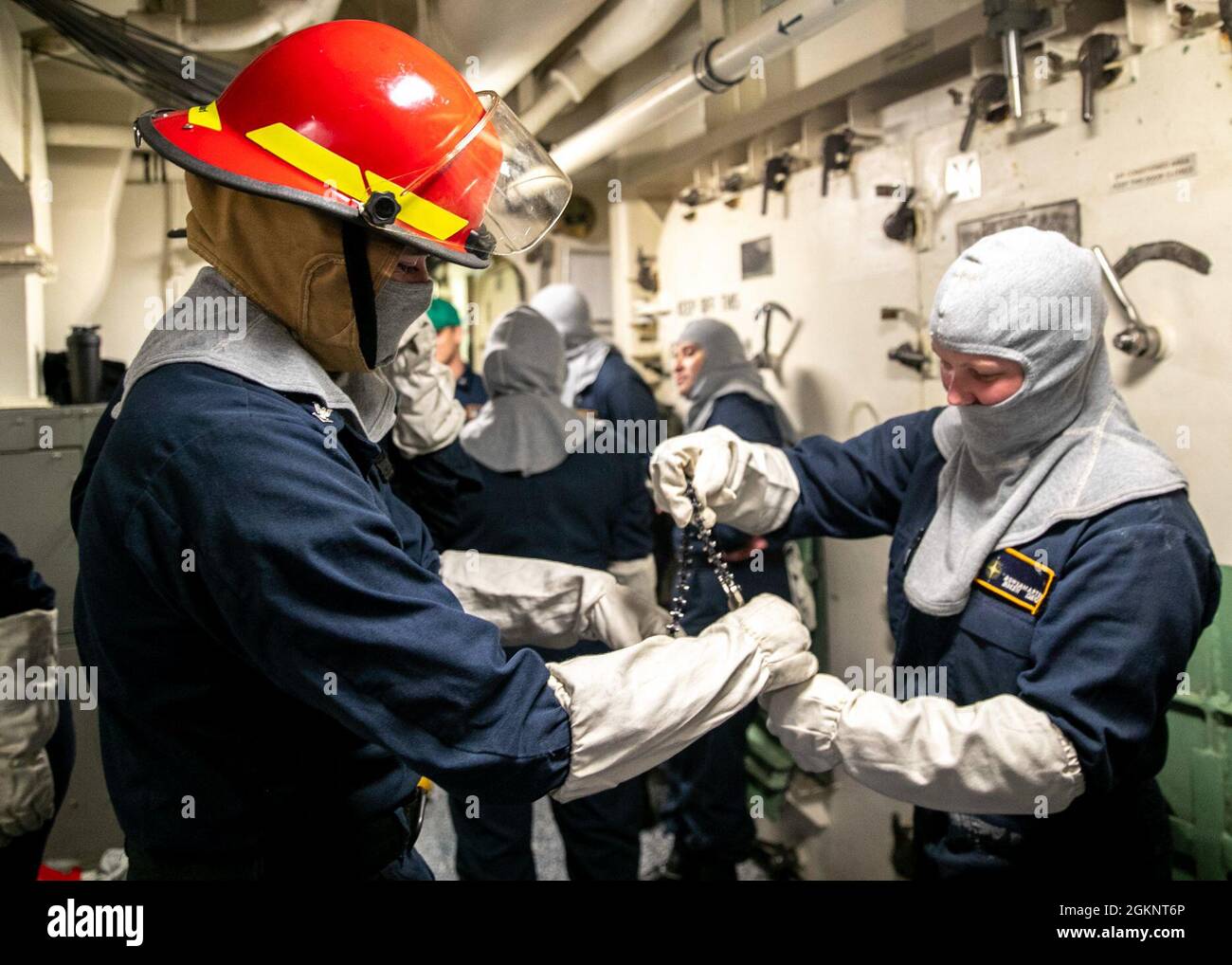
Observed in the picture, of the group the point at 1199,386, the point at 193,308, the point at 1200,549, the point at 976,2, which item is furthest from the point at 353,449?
the point at 976,2

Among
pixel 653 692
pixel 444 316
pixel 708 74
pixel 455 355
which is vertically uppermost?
pixel 708 74

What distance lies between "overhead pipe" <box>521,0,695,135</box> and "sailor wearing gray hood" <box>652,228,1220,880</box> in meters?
1.24

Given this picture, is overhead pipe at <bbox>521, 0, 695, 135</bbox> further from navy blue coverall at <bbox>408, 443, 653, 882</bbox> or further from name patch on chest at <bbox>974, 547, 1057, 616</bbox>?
name patch on chest at <bbox>974, 547, 1057, 616</bbox>

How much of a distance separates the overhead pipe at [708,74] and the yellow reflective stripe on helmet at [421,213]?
3.49ft

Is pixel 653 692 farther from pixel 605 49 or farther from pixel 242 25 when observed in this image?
Answer: pixel 605 49

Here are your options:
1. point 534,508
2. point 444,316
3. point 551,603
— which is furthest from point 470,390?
point 551,603

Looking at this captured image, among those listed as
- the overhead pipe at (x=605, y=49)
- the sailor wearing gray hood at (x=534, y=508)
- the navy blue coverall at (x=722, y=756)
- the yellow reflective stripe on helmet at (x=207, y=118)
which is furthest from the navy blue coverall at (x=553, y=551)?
the yellow reflective stripe on helmet at (x=207, y=118)

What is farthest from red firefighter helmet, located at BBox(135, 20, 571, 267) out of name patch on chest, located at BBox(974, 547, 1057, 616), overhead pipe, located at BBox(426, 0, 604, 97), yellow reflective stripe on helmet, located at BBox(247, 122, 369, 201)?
name patch on chest, located at BBox(974, 547, 1057, 616)

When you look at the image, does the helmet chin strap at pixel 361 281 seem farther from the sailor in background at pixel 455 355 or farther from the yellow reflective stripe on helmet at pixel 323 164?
the sailor in background at pixel 455 355

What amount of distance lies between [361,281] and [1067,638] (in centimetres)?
105

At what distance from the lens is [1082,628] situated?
124cm

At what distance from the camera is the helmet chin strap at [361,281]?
105 centimetres

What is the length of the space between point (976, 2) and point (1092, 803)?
5.51ft

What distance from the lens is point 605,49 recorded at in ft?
7.83
